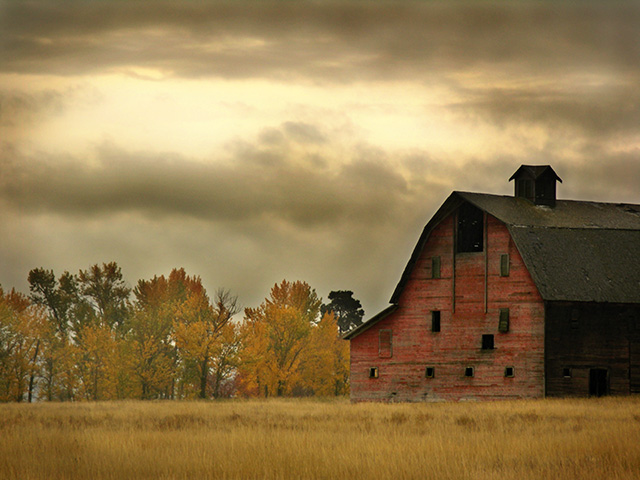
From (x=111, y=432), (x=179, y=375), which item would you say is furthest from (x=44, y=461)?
(x=179, y=375)

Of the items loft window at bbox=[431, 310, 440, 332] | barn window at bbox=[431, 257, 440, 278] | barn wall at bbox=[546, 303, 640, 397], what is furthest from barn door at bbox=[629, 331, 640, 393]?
barn window at bbox=[431, 257, 440, 278]

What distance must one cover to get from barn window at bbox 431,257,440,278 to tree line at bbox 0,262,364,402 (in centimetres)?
1730

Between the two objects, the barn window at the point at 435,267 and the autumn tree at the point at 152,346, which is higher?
the barn window at the point at 435,267

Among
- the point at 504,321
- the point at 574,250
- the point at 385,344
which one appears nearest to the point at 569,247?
the point at 574,250

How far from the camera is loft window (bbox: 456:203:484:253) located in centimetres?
4509

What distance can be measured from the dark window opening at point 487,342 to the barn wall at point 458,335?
0.21m

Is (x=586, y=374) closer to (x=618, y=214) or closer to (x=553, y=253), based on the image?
(x=553, y=253)

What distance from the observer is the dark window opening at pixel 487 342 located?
43.6 metres

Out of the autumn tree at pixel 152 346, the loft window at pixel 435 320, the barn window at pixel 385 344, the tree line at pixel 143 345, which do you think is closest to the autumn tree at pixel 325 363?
the tree line at pixel 143 345

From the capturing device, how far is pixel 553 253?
4353 centimetres

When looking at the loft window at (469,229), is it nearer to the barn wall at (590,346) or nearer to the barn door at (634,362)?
the barn wall at (590,346)

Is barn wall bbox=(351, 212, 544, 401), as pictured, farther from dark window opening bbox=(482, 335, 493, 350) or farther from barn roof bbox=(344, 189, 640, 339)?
barn roof bbox=(344, 189, 640, 339)

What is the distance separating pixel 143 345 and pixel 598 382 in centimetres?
3240

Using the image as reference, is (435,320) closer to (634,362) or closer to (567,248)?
(567,248)
